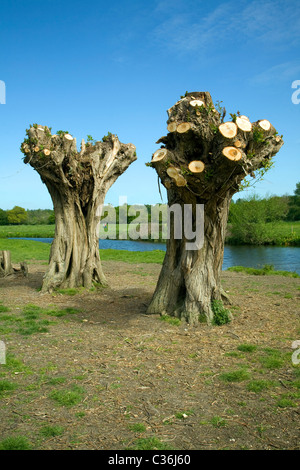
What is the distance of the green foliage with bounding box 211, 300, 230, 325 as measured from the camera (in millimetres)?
8500

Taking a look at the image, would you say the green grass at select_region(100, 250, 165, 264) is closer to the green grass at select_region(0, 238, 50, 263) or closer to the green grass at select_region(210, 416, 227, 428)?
the green grass at select_region(0, 238, 50, 263)

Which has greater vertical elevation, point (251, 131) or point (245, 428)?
point (251, 131)

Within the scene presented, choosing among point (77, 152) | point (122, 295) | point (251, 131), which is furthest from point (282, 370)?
point (77, 152)

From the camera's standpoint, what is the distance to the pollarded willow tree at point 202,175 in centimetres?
728

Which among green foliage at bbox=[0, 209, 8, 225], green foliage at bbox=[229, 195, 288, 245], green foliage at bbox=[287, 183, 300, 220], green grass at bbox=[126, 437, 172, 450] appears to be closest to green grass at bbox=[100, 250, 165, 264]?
green grass at bbox=[126, 437, 172, 450]

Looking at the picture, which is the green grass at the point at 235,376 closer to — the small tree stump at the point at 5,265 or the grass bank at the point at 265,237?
the small tree stump at the point at 5,265

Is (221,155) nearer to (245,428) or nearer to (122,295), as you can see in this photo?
(245,428)

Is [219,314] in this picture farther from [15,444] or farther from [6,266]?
[6,266]

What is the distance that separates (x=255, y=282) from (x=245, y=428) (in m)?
10.3

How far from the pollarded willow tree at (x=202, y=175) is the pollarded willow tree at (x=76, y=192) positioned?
12.7ft

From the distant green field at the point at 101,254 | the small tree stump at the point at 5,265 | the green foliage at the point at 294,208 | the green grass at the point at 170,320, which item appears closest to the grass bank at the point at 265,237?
the distant green field at the point at 101,254

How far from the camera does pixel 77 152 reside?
12.1 metres

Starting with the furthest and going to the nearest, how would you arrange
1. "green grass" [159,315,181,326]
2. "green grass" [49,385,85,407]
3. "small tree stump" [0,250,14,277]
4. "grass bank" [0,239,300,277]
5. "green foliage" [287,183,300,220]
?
"green foliage" [287,183,300,220], "grass bank" [0,239,300,277], "small tree stump" [0,250,14,277], "green grass" [159,315,181,326], "green grass" [49,385,85,407]

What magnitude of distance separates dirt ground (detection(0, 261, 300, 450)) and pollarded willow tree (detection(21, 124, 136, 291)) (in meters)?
2.33
